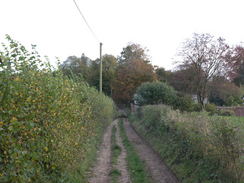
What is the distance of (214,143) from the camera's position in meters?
8.13

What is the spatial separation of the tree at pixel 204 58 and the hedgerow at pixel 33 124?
3250cm

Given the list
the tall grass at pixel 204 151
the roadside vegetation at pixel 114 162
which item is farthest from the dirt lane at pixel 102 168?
the tall grass at pixel 204 151

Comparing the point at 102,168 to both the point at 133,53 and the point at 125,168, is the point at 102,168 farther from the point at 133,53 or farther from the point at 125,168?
the point at 133,53

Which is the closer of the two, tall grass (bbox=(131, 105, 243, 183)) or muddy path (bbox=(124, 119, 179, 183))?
tall grass (bbox=(131, 105, 243, 183))

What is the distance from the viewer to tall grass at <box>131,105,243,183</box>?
7438mm

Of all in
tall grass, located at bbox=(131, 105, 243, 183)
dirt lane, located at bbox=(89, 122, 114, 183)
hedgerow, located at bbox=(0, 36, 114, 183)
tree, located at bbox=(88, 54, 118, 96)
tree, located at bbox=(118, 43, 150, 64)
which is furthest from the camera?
tree, located at bbox=(118, 43, 150, 64)

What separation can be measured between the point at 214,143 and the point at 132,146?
1019cm

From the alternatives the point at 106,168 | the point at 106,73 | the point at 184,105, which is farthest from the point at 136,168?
the point at 106,73

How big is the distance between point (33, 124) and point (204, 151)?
19.8 feet

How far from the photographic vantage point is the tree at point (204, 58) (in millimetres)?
40062

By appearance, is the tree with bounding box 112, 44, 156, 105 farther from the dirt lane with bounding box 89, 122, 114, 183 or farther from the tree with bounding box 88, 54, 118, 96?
the dirt lane with bounding box 89, 122, 114, 183

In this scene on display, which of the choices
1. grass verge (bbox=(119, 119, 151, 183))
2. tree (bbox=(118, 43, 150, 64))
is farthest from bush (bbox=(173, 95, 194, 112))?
tree (bbox=(118, 43, 150, 64))

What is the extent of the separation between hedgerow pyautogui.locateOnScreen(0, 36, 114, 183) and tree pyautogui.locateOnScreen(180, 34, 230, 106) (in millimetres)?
32502

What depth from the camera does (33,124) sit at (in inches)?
159
